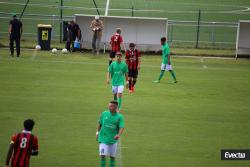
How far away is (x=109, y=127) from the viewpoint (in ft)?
48.7

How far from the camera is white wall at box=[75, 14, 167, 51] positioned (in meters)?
39.8

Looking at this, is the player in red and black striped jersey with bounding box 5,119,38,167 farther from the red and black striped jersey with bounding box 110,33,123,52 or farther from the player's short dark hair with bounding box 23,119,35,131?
the red and black striped jersey with bounding box 110,33,123,52

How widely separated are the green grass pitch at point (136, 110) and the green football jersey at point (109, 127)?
68.9 inches

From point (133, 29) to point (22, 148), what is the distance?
27555 millimetres

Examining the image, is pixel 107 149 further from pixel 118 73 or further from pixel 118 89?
pixel 118 89

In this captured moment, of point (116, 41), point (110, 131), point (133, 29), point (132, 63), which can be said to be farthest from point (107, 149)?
point (133, 29)

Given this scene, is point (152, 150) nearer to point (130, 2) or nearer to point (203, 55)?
point (203, 55)

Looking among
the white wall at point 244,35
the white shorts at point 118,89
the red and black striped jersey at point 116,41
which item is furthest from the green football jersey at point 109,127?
the white wall at point 244,35

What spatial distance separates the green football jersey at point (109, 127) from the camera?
14.8 metres

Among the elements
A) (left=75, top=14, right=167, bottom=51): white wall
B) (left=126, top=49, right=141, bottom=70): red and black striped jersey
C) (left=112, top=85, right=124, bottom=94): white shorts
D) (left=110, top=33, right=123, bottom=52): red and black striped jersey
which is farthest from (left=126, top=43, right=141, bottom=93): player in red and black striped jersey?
(left=75, top=14, right=167, bottom=51): white wall

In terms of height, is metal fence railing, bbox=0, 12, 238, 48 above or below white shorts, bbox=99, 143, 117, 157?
above

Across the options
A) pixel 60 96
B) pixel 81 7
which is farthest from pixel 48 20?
pixel 60 96

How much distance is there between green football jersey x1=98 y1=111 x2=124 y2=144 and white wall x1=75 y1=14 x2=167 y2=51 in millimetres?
24995

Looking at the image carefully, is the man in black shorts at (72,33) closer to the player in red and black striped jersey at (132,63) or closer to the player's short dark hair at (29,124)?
the player in red and black striped jersey at (132,63)
